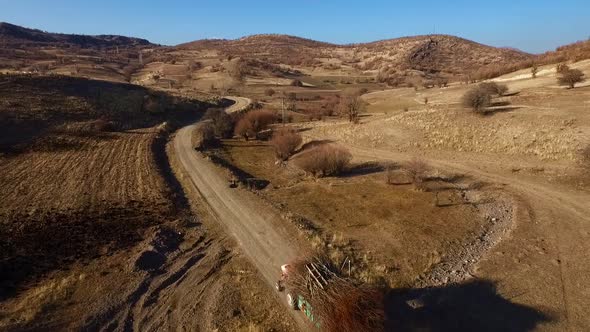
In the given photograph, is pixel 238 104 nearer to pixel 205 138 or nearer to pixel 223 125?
pixel 223 125

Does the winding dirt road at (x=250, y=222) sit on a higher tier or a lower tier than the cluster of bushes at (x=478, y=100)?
lower

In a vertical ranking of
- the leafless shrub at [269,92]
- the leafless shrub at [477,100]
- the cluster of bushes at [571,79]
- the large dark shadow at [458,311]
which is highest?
the cluster of bushes at [571,79]

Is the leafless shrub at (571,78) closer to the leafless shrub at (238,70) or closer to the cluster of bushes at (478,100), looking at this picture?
the cluster of bushes at (478,100)

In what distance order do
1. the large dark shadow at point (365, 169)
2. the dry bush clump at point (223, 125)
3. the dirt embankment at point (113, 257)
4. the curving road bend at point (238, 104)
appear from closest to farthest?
the dirt embankment at point (113, 257)
the large dark shadow at point (365, 169)
the dry bush clump at point (223, 125)
the curving road bend at point (238, 104)

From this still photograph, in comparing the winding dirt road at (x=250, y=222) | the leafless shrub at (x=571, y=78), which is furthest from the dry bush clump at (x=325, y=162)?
the leafless shrub at (x=571, y=78)

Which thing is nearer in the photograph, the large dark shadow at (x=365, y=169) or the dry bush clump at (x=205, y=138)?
the large dark shadow at (x=365, y=169)

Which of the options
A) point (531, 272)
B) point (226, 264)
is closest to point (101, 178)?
point (226, 264)

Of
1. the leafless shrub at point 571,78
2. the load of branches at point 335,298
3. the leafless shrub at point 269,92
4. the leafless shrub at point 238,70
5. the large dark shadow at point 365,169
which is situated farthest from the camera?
the leafless shrub at point 238,70
